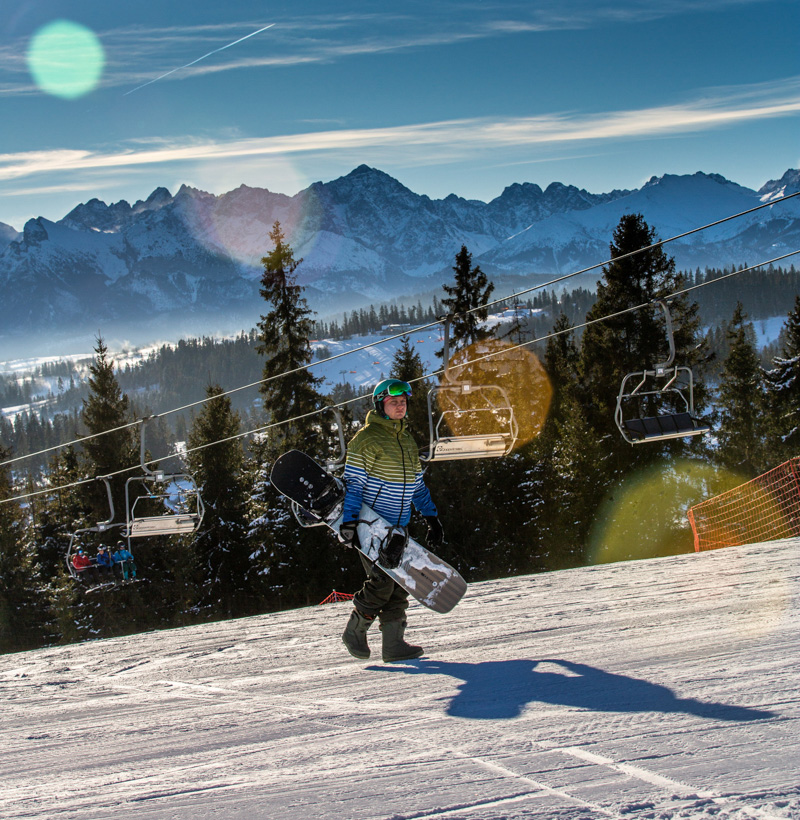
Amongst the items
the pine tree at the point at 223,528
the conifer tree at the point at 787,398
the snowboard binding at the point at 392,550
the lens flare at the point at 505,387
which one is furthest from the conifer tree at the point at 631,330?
the snowboard binding at the point at 392,550

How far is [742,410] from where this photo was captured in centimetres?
3834

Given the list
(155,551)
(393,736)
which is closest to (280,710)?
(393,736)

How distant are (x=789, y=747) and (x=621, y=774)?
0.85 meters

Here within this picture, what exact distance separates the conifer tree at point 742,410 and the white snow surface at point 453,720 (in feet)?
108

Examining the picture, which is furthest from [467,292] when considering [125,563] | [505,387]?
[125,563]

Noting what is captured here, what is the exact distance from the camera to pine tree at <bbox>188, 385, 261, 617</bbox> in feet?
112

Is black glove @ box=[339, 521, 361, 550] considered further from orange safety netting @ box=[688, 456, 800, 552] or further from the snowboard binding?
orange safety netting @ box=[688, 456, 800, 552]

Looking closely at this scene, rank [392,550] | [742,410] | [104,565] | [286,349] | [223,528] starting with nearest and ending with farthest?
1. [392,550]
2. [104,565]
3. [286,349]
4. [223,528]
5. [742,410]

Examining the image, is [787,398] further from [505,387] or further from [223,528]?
[223,528]

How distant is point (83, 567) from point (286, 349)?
1441cm

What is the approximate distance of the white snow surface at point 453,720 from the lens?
11.0 feet

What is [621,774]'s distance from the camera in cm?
340

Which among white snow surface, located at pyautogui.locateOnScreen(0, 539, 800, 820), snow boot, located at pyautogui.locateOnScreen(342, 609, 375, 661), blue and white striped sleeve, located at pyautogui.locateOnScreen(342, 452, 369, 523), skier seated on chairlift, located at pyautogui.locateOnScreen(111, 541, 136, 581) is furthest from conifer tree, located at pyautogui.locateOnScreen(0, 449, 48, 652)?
blue and white striped sleeve, located at pyautogui.locateOnScreen(342, 452, 369, 523)

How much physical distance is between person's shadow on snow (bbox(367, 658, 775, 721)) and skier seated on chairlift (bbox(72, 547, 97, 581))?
15170 millimetres
